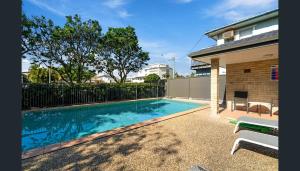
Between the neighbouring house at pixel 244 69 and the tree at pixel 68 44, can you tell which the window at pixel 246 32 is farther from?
the tree at pixel 68 44

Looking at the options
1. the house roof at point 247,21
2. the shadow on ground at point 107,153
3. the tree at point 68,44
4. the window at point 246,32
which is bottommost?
the shadow on ground at point 107,153

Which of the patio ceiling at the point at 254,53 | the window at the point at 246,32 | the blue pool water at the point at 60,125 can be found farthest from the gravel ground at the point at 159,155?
the window at the point at 246,32

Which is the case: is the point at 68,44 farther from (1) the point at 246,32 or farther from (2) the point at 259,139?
(1) the point at 246,32

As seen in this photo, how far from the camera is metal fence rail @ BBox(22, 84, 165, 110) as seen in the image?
11.2 m

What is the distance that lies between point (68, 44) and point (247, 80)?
46.6 feet

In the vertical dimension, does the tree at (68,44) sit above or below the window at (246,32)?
below

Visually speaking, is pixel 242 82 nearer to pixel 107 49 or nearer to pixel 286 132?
pixel 286 132

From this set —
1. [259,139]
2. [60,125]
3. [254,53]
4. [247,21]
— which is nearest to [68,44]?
[60,125]

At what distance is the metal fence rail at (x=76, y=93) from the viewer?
36.7 ft

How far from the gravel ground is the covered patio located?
3.50 metres

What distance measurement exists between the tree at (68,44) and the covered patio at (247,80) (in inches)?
419

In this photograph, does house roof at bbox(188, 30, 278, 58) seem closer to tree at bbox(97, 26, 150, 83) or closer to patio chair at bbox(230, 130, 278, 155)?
patio chair at bbox(230, 130, 278, 155)

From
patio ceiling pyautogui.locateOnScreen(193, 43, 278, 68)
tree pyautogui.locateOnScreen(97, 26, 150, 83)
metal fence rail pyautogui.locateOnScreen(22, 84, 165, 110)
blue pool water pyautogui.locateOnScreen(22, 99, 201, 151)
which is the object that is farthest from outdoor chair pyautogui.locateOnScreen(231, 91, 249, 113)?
tree pyautogui.locateOnScreen(97, 26, 150, 83)

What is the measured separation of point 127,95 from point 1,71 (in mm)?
16629
